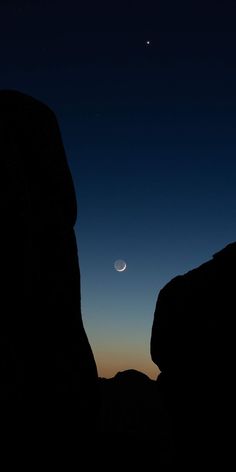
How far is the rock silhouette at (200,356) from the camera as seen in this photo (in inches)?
755

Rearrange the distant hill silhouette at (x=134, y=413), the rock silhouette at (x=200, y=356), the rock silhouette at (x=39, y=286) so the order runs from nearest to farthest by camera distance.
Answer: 1. the rock silhouette at (x=39, y=286)
2. the rock silhouette at (x=200, y=356)
3. the distant hill silhouette at (x=134, y=413)

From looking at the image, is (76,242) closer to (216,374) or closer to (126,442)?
(216,374)

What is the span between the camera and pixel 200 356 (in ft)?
67.4

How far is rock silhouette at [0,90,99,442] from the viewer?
13414 millimetres

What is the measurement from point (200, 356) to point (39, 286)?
9353 mm

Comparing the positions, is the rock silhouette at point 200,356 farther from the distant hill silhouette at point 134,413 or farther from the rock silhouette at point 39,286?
the distant hill silhouette at point 134,413

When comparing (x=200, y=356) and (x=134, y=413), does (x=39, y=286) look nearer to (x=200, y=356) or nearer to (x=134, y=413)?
(x=200, y=356)

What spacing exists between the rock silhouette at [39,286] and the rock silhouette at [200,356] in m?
5.39

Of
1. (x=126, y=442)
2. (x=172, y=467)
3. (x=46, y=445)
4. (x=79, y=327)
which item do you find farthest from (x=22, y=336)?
(x=126, y=442)

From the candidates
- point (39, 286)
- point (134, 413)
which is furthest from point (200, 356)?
point (134, 413)

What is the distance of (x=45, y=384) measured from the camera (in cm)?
1474

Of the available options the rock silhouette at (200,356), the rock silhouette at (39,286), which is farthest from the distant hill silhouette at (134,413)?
the rock silhouette at (39,286)

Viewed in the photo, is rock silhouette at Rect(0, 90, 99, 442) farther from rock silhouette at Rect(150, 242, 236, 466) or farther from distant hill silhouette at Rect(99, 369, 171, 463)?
distant hill silhouette at Rect(99, 369, 171, 463)

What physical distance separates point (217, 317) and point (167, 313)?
12.7 ft
